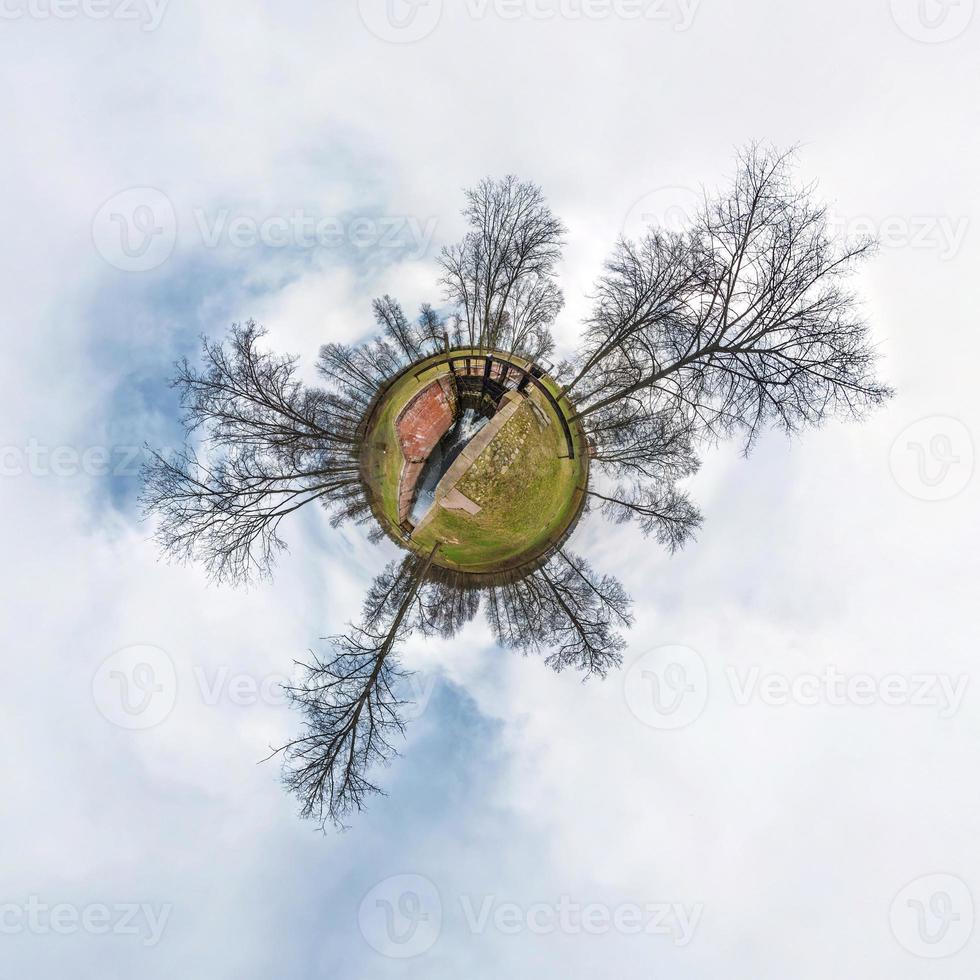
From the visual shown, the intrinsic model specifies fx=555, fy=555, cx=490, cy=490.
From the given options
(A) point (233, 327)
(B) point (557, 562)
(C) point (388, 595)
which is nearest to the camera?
(A) point (233, 327)

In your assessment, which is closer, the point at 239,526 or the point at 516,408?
the point at 239,526

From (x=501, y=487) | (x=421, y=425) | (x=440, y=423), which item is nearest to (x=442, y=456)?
(x=440, y=423)

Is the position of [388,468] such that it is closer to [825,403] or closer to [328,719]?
[328,719]

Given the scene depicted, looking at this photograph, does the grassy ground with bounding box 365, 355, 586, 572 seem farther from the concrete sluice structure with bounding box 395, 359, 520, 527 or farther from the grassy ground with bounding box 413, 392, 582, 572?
the concrete sluice structure with bounding box 395, 359, 520, 527

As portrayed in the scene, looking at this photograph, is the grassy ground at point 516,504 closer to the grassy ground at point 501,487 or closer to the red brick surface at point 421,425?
the grassy ground at point 501,487

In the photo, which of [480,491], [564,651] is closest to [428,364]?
[480,491]
